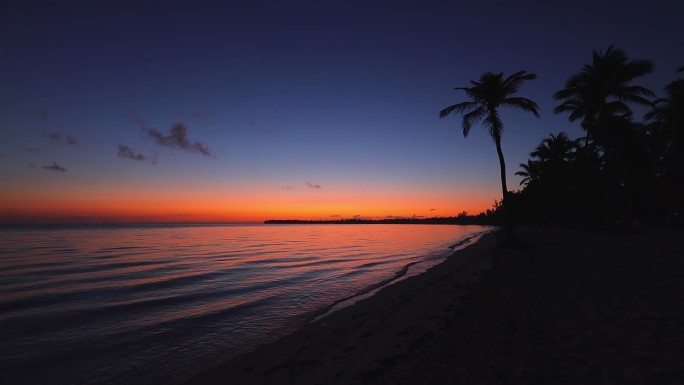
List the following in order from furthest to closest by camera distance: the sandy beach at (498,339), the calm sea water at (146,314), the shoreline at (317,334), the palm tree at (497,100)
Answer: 1. the palm tree at (497,100)
2. the calm sea water at (146,314)
3. the shoreline at (317,334)
4. the sandy beach at (498,339)

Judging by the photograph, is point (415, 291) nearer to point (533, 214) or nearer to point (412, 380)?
point (412, 380)

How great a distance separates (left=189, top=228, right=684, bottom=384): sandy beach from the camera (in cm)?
483

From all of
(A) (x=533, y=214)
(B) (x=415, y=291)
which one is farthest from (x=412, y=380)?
(A) (x=533, y=214)

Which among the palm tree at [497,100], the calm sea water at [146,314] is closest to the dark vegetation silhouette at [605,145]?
the palm tree at [497,100]

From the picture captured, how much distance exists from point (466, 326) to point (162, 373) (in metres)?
5.82

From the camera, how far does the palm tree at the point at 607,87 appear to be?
29734mm

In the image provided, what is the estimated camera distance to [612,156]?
33.2m

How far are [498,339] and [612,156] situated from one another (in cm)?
3577

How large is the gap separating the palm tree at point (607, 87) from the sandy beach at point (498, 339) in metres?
25.0

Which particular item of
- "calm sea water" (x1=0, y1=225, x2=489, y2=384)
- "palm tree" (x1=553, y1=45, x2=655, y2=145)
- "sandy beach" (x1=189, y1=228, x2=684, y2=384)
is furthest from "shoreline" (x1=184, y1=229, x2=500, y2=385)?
"palm tree" (x1=553, y1=45, x2=655, y2=145)

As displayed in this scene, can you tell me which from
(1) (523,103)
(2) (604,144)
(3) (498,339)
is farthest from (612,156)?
(3) (498,339)

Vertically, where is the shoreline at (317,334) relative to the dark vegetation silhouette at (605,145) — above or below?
below

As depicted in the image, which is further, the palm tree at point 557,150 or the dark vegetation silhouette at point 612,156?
the palm tree at point 557,150

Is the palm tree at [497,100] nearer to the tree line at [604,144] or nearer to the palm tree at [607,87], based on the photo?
the tree line at [604,144]
